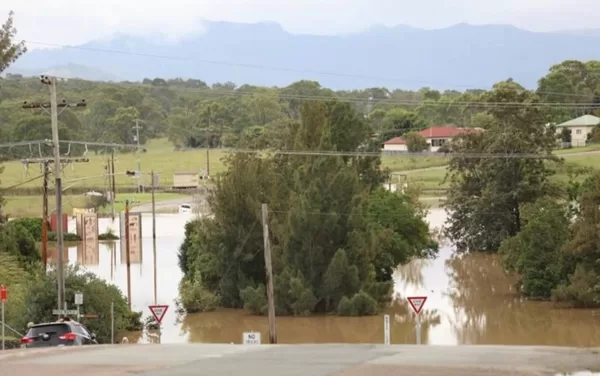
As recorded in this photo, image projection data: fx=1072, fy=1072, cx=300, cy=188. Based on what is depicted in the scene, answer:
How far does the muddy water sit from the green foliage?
1353 mm

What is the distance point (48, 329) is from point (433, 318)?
30.9 metres

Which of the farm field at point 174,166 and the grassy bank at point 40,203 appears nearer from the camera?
the grassy bank at point 40,203

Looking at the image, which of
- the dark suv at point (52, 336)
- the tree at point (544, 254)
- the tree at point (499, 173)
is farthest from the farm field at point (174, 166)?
the dark suv at point (52, 336)

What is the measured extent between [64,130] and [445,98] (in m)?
80.4

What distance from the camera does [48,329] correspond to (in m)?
26.2

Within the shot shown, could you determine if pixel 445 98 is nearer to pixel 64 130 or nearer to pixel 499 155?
pixel 64 130

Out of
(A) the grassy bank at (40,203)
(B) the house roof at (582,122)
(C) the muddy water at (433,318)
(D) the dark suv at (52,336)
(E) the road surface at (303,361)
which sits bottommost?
(C) the muddy water at (433,318)

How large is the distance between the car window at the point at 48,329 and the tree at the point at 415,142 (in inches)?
4328

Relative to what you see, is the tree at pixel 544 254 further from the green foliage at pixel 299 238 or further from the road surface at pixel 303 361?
the road surface at pixel 303 361

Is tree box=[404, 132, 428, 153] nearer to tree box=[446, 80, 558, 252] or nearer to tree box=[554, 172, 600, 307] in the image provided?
tree box=[446, 80, 558, 252]

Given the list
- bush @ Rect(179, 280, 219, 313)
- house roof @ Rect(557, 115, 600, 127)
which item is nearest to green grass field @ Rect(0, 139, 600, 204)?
house roof @ Rect(557, 115, 600, 127)

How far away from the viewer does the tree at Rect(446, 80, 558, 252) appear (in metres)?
76.2

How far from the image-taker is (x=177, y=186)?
12156cm

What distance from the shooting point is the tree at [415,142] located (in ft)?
448
